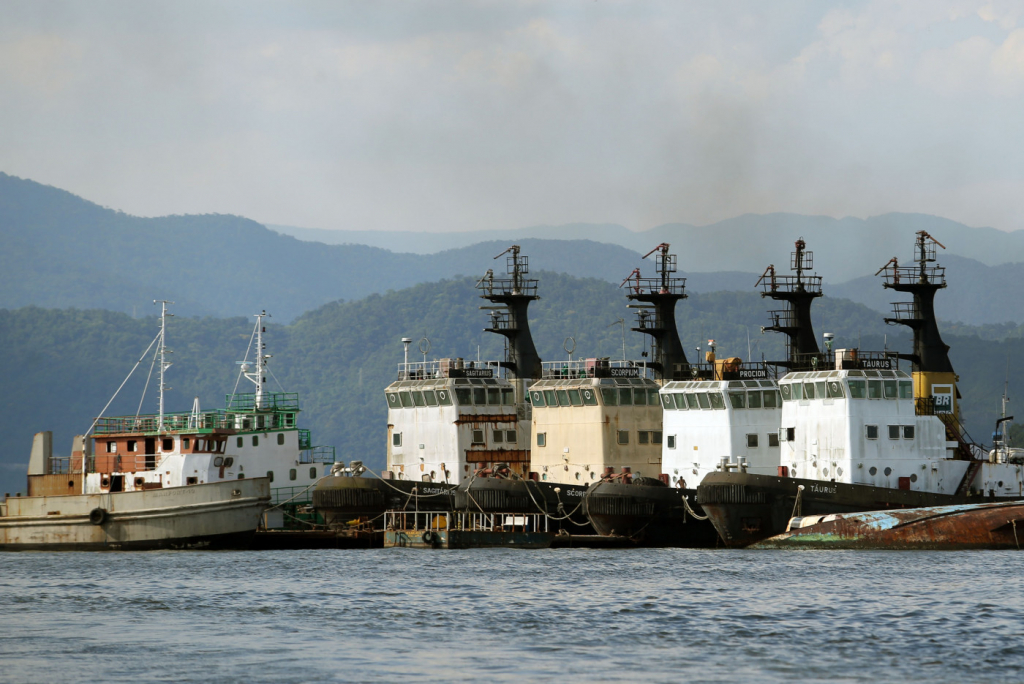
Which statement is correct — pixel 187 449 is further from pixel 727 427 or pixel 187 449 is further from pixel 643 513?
pixel 727 427

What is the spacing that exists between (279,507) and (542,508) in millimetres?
11948

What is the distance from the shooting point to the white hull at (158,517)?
54812 mm

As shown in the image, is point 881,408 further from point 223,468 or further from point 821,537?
point 223,468

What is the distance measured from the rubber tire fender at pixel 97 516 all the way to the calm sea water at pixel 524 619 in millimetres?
5039

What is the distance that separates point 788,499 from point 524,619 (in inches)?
855

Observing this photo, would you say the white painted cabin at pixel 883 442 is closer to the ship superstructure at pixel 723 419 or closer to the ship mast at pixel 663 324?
the ship superstructure at pixel 723 419

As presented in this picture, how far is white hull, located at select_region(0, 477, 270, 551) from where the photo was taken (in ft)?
180

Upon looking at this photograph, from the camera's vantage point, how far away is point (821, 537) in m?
52.0

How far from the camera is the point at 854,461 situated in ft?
178

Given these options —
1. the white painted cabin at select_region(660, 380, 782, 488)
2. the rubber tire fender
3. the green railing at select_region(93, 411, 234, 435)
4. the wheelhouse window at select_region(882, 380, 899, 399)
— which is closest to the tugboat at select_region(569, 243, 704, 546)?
the white painted cabin at select_region(660, 380, 782, 488)

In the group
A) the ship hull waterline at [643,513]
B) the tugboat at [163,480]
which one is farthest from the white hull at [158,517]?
the ship hull waterline at [643,513]

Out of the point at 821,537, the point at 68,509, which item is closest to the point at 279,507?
the point at 68,509

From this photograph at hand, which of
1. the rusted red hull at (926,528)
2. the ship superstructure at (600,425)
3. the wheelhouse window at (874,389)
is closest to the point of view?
the rusted red hull at (926,528)

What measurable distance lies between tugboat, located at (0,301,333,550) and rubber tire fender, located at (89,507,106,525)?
0.13 feet
